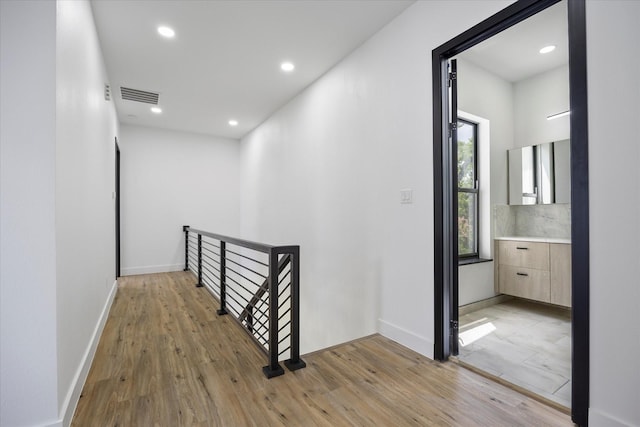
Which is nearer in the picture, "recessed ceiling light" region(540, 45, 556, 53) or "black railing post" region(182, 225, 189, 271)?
"recessed ceiling light" region(540, 45, 556, 53)

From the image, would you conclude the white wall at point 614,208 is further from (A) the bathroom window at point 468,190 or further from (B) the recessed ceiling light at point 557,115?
(B) the recessed ceiling light at point 557,115

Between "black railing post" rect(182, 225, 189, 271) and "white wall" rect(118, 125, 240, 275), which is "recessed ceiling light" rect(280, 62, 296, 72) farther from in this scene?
"black railing post" rect(182, 225, 189, 271)

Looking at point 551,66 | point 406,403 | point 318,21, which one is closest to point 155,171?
point 318,21

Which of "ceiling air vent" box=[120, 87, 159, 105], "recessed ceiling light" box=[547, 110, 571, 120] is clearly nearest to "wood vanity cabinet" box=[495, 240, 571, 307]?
"recessed ceiling light" box=[547, 110, 571, 120]

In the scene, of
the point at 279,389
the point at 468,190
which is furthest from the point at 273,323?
the point at 468,190

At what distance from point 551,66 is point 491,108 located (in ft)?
2.26

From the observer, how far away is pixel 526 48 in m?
3.04

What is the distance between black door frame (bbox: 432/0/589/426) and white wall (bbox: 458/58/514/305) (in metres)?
1.29

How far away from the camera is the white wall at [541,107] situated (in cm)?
341

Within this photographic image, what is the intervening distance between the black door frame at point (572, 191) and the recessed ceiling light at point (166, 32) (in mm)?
2233

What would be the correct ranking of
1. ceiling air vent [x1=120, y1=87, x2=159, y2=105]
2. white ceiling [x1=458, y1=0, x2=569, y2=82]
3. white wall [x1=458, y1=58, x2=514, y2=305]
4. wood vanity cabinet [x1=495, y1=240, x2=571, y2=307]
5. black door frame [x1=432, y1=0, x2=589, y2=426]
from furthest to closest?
ceiling air vent [x1=120, y1=87, x2=159, y2=105] < white wall [x1=458, y1=58, x2=514, y2=305] < wood vanity cabinet [x1=495, y1=240, x2=571, y2=307] < white ceiling [x1=458, y1=0, x2=569, y2=82] < black door frame [x1=432, y1=0, x2=589, y2=426]

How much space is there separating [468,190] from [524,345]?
5.52 feet

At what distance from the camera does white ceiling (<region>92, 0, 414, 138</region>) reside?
244cm

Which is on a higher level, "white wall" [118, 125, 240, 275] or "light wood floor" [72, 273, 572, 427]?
"white wall" [118, 125, 240, 275]
